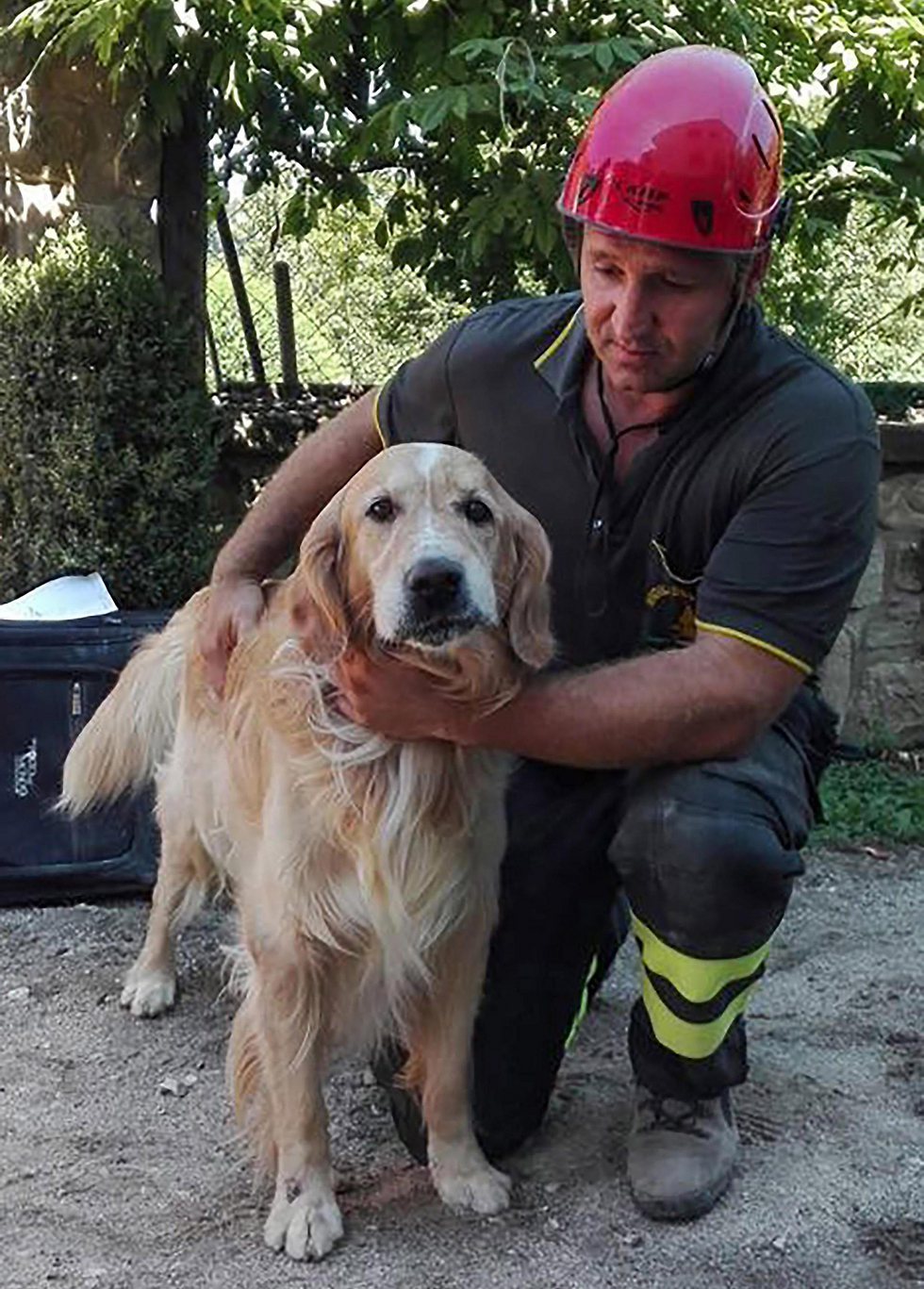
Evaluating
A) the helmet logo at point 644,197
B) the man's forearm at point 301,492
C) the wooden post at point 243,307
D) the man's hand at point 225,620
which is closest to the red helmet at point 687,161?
the helmet logo at point 644,197

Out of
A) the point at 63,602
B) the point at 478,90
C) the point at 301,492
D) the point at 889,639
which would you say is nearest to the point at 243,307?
the point at 63,602

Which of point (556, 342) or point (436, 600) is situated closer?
point (436, 600)

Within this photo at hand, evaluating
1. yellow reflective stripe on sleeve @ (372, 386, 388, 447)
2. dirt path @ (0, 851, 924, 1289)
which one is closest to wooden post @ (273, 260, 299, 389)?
dirt path @ (0, 851, 924, 1289)

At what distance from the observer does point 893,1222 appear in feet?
8.44

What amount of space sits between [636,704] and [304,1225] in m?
0.96

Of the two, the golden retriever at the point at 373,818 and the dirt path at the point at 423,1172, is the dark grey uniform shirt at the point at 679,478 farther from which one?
the dirt path at the point at 423,1172

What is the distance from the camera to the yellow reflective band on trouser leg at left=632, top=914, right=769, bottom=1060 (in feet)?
→ 8.42

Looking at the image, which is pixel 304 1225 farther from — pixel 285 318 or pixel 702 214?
pixel 285 318

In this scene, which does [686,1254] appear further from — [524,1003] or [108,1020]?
[108,1020]

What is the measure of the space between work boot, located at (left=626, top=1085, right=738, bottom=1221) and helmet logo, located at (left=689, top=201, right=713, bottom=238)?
1430 millimetres

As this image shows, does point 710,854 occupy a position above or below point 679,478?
below

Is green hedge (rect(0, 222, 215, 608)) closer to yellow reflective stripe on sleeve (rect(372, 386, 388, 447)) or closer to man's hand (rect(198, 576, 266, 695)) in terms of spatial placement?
man's hand (rect(198, 576, 266, 695))

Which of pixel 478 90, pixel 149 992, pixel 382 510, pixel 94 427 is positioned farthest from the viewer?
pixel 94 427

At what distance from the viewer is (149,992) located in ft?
11.3
